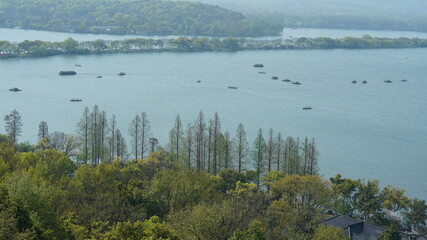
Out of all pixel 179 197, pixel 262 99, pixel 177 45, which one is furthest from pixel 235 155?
pixel 177 45

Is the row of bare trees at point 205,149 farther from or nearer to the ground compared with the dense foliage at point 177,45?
nearer to the ground

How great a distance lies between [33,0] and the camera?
2154 inches

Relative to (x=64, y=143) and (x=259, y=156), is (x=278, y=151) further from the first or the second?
(x=64, y=143)

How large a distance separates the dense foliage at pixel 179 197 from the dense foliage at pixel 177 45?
20106 millimetres

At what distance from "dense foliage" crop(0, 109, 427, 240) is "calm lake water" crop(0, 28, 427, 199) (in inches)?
109

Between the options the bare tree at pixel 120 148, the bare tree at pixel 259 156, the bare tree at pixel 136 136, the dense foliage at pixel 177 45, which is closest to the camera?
the bare tree at pixel 259 156

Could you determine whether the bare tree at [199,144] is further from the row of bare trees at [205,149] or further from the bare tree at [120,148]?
the bare tree at [120,148]

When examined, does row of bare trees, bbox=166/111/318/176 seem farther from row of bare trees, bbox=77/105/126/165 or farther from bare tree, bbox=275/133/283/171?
row of bare trees, bbox=77/105/126/165

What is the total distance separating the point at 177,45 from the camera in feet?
132

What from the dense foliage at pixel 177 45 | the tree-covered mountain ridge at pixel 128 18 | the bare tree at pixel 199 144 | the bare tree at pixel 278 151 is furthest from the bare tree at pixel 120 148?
the tree-covered mountain ridge at pixel 128 18

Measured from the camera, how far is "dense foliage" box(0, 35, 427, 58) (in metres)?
34.4

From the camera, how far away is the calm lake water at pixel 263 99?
1836 centimetres

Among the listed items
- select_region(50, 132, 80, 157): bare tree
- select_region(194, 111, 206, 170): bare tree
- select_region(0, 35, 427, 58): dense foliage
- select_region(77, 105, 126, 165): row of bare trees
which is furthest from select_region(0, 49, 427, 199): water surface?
select_region(194, 111, 206, 170): bare tree

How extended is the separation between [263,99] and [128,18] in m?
29.7
